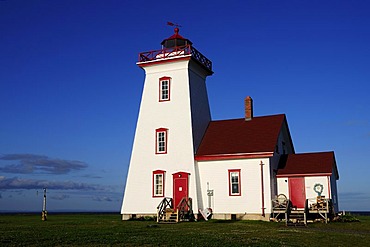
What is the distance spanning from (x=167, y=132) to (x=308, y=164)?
27.9 ft

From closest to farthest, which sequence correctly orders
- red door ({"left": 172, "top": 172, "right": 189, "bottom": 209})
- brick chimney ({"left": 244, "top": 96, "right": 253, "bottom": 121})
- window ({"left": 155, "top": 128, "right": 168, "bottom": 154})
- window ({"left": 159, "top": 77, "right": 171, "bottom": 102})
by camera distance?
red door ({"left": 172, "top": 172, "right": 189, "bottom": 209}), window ({"left": 155, "top": 128, "right": 168, "bottom": 154}), window ({"left": 159, "top": 77, "right": 171, "bottom": 102}), brick chimney ({"left": 244, "top": 96, "right": 253, "bottom": 121})

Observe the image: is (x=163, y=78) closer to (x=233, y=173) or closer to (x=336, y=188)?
(x=233, y=173)

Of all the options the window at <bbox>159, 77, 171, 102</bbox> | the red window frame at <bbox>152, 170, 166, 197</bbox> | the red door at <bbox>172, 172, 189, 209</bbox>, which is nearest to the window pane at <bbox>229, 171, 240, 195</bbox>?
the red door at <bbox>172, 172, 189, 209</bbox>

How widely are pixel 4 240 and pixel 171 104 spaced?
15957mm

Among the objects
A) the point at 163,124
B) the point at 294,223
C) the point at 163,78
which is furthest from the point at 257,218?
the point at 163,78

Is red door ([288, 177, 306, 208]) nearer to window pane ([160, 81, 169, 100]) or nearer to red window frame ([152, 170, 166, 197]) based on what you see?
red window frame ([152, 170, 166, 197])

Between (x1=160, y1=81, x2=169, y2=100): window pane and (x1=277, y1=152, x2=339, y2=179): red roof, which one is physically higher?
(x1=160, y1=81, x2=169, y2=100): window pane

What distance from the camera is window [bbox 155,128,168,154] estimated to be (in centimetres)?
2731

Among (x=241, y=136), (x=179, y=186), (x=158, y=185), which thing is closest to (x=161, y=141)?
(x=158, y=185)

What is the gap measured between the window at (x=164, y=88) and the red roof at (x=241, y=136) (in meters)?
3.56

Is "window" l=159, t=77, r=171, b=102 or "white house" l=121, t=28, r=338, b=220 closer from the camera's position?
"white house" l=121, t=28, r=338, b=220

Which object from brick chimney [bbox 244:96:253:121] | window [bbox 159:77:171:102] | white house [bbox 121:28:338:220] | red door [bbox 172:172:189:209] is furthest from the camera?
brick chimney [bbox 244:96:253:121]

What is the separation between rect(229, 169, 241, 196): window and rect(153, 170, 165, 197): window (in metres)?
4.11

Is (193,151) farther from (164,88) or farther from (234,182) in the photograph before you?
(164,88)
